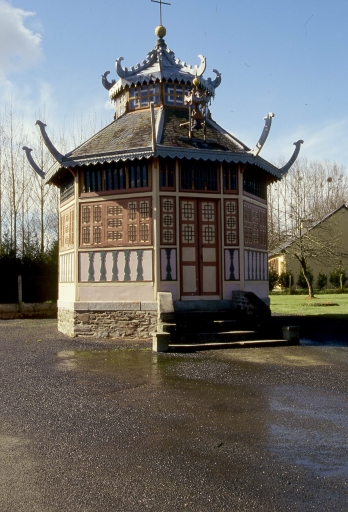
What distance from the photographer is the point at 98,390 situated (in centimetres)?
A: 770

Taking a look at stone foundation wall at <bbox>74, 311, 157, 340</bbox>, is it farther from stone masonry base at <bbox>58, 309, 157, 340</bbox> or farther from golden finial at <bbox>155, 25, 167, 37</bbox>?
golden finial at <bbox>155, 25, 167, 37</bbox>

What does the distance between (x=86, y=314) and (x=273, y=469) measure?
34.6ft

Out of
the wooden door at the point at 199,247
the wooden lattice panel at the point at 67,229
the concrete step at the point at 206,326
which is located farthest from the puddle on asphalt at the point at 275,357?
the wooden lattice panel at the point at 67,229

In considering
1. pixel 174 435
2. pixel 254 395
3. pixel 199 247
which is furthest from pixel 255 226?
pixel 174 435

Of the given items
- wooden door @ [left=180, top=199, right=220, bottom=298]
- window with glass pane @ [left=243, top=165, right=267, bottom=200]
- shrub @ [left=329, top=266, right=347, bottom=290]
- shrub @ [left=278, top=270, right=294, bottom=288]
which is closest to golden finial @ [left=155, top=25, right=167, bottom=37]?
window with glass pane @ [left=243, top=165, right=267, bottom=200]

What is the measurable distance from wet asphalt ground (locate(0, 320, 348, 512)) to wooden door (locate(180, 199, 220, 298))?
4.59m

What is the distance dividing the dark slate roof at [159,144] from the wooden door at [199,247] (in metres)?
1.35

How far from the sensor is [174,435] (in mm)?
5512

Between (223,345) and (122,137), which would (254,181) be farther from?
(223,345)

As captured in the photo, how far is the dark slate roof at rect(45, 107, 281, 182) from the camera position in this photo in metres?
14.2

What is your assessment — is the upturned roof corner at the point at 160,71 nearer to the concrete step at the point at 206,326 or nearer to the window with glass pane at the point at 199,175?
the window with glass pane at the point at 199,175

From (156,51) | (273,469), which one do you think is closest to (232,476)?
(273,469)

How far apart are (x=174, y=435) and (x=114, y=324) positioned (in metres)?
8.88

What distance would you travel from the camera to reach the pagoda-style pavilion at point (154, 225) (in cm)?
1426
